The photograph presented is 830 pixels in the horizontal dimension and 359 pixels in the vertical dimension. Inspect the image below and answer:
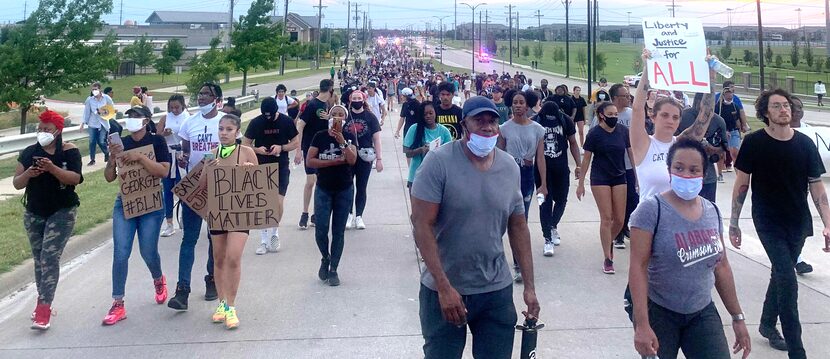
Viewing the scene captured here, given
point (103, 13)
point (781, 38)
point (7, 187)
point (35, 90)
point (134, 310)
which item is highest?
point (781, 38)

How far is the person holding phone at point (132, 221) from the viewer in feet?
21.4

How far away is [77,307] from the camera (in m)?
7.00

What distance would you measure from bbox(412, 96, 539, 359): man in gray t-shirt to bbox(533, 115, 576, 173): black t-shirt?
4.80 meters

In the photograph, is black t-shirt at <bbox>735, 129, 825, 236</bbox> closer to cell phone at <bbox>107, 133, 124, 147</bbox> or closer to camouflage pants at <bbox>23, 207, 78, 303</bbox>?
cell phone at <bbox>107, 133, 124, 147</bbox>

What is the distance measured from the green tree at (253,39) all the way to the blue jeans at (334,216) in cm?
3092

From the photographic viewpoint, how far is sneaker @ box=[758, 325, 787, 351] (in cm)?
566

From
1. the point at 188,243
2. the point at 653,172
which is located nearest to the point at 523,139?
the point at 653,172

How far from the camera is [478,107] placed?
13.2ft

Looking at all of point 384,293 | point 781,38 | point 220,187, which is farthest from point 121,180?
point 781,38

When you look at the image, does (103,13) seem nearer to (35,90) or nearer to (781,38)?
(35,90)

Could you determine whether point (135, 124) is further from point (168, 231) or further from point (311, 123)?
point (168, 231)

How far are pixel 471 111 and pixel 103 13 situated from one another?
22247 millimetres

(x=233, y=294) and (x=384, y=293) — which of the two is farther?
(x=384, y=293)

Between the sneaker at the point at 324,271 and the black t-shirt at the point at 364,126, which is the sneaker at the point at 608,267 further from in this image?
the black t-shirt at the point at 364,126
